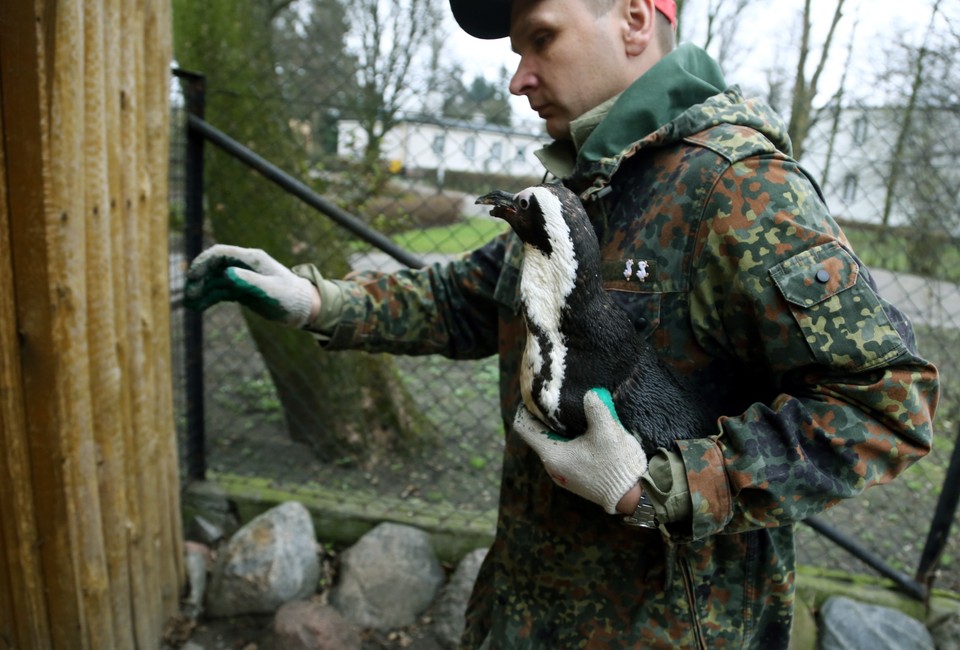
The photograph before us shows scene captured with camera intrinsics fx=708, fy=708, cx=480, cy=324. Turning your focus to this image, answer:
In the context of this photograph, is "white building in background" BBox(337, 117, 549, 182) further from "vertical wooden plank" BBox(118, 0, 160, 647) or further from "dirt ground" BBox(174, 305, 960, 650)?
"vertical wooden plank" BBox(118, 0, 160, 647)

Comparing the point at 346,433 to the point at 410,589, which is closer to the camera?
the point at 410,589

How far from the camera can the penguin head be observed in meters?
1.35

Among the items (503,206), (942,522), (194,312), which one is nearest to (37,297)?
(194,312)

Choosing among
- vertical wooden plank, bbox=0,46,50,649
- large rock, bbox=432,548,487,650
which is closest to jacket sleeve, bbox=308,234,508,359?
vertical wooden plank, bbox=0,46,50,649

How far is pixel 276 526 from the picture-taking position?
3092 millimetres

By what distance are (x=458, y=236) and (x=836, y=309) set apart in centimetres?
234

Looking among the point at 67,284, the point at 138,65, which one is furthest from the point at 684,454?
the point at 138,65

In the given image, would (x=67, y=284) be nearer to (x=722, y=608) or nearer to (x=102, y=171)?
(x=102, y=171)

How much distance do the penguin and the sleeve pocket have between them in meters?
0.28

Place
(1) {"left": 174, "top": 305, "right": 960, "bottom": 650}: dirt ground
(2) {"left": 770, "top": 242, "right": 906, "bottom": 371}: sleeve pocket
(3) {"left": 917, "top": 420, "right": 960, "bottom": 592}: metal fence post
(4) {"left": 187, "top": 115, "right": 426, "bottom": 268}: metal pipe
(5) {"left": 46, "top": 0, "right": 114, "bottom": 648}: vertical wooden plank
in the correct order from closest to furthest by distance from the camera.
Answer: (2) {"left": 770, "top": 242, "right": 906, "bottom": 371}: sleeve pocket < (5) {"left": 46, "top": 0, "right": 114, "bottom": 648}: vertical wooden plank < (3) {"left": 917, "top": 420, "right": 960, "bottom": 592}: metal fence post < (4) {"left": 187, "top": 115, "right": 426, "bottom": 268}: metal pipe < (1) {"left": 174, "top": 305, "right": 960, "bottom": 650}: dirt ground

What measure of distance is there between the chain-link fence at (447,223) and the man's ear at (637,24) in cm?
146

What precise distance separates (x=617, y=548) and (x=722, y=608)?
255mm

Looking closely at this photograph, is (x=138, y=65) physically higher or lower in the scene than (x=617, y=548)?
higher

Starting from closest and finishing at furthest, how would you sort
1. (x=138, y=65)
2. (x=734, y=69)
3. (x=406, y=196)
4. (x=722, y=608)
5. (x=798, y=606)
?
(x=722, y=608) < (x=138, y=65) < (x=798, y=606) < (x=406, y=196) < (x=734, y=69)
